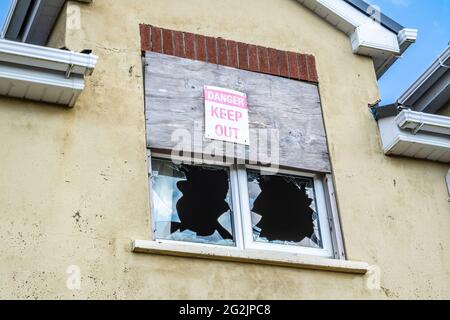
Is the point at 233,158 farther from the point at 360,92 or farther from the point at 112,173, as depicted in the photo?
the point at 360,92

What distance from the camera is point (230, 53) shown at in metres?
Result: 7.70

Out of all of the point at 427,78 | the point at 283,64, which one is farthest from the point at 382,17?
the point at 283,64

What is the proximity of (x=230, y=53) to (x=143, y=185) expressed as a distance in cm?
182

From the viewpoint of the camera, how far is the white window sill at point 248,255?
246 inches

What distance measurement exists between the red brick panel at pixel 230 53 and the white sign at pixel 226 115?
1.26ft

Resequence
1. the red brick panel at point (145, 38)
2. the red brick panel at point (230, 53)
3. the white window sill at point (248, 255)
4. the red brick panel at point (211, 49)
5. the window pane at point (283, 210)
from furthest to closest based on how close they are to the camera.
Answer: the red brick panel at point (211, 49)
the red brick panel at point (230, 53)
the red brick panel at point (145, 38)
the window pane at point (283, 210)
the white window sill at point (248, 255)

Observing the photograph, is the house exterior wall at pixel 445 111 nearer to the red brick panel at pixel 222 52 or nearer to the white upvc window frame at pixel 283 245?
the white upvc window frame at pixel 283 245

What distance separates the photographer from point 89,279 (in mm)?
5973

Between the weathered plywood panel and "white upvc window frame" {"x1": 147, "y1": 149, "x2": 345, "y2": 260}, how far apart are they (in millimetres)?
140

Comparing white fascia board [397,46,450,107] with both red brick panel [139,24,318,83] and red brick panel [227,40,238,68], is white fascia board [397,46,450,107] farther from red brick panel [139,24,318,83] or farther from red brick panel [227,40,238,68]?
red brick panel [227,40,238,68]

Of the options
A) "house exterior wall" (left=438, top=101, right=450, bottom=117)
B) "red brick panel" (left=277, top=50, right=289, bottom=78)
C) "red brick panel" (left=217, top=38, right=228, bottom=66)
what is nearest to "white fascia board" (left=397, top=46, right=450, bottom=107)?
"house exterior wall" (left=438, top=101, right=450, bottom=117)

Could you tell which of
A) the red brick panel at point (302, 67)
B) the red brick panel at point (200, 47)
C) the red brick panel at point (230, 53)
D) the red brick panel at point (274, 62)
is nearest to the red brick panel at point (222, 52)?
the red brick panel at point (230, 53)

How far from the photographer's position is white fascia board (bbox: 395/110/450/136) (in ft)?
24.8

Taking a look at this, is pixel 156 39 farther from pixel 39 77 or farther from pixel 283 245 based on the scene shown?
pixel 283 245
